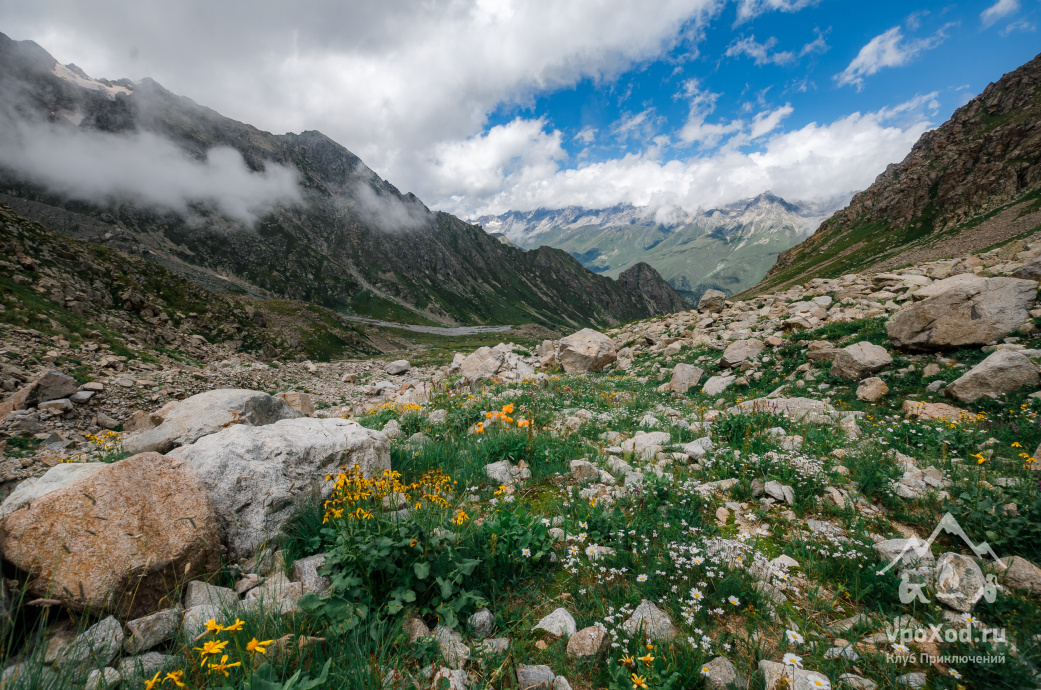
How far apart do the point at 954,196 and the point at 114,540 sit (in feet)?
533

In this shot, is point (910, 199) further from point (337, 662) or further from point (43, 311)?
point (43, 311)

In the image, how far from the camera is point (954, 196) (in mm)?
105625

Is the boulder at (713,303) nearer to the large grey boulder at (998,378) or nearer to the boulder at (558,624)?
the large grey boulder at (998,378)

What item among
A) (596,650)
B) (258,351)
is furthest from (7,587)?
(258,351)

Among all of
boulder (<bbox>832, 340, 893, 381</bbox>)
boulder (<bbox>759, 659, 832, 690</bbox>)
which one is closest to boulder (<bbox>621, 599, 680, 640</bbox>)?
boulder (<bbox>759, 659, 832, 690</bbox>)

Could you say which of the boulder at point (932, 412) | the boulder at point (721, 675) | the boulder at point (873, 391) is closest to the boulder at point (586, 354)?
the boulder at point (873, 391)

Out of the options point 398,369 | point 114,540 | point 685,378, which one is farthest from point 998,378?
point 398,369

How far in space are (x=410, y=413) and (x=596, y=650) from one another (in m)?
6.78

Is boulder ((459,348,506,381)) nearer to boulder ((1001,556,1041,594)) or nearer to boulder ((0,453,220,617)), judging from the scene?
boulder ((0,453,220,617))

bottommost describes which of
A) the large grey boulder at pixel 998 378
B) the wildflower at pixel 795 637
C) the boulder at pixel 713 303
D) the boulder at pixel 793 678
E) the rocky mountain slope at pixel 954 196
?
the large grey boulder at pixel 998 378

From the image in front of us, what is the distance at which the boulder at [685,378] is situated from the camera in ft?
46.4

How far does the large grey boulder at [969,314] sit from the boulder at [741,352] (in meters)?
4.15

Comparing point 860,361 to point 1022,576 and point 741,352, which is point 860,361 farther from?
point 1022,576

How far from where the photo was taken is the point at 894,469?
534 centimetres
